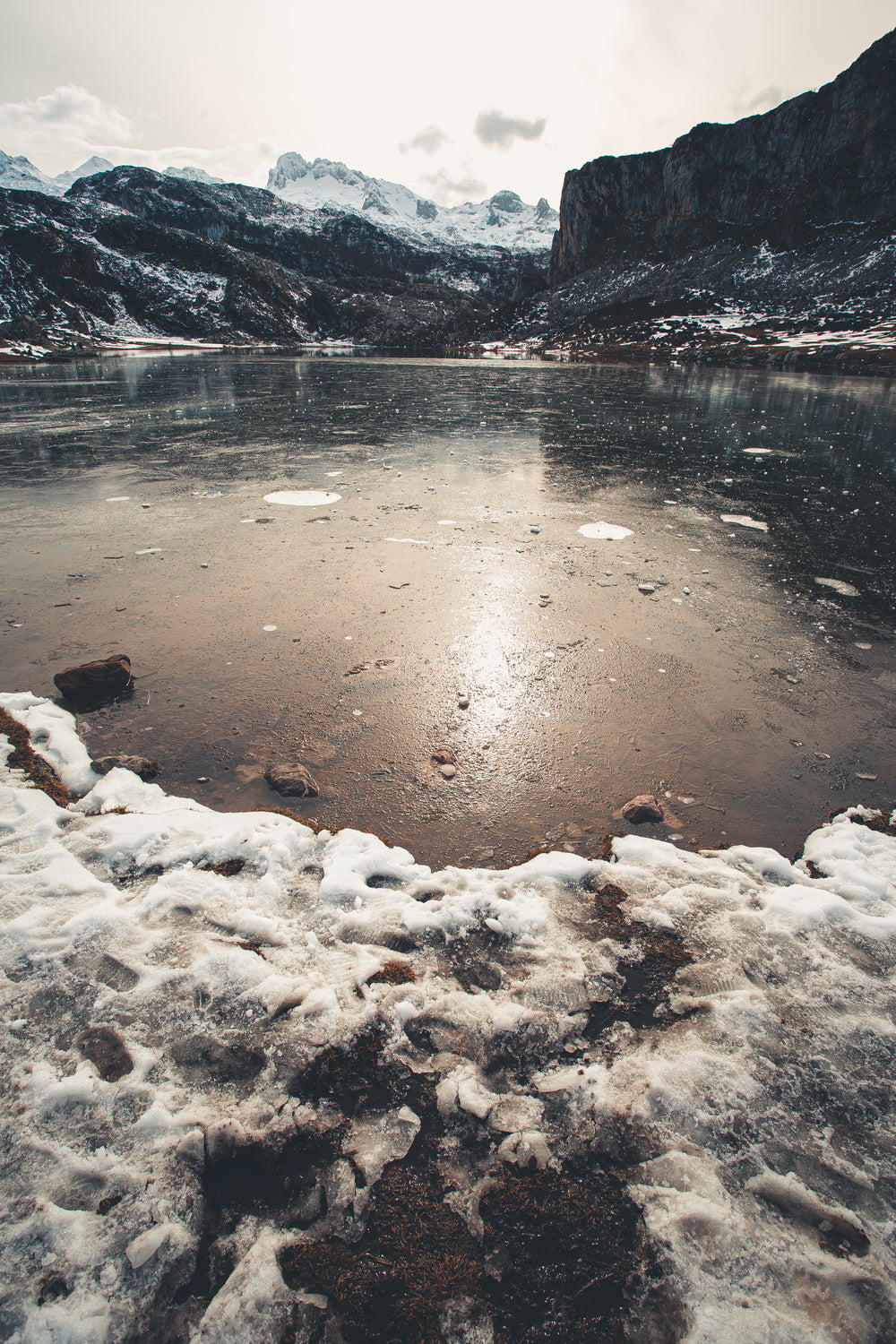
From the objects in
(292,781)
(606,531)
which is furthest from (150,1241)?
(606,531)

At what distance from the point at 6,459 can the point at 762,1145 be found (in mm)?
16365

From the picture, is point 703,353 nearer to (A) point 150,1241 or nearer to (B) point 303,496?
(B) point 303,496

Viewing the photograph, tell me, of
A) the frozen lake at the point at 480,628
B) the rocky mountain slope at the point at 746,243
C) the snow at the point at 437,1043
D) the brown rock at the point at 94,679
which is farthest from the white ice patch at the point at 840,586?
the rocky mountain slope at the point at 746,243

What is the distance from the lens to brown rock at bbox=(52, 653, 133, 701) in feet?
14.0

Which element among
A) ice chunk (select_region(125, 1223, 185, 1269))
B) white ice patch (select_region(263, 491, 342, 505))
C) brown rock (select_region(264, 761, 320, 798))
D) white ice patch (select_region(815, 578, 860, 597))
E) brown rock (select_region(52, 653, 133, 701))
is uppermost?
white ice patch (select_region(263, 491, 342, 505))

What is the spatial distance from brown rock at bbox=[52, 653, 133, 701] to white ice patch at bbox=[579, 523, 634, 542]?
585 cm

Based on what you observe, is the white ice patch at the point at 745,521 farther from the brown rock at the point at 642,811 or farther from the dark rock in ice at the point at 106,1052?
the dark rock in ice at the point at 106,1052

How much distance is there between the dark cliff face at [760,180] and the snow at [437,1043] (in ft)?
426

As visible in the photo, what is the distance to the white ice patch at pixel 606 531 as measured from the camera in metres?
7.64

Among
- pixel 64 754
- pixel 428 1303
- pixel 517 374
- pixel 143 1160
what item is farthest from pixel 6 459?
pixel 517 374

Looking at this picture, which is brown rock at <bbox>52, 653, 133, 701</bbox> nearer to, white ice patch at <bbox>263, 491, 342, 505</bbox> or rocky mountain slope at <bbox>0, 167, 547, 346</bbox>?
white ice patch at <bbox>263, 491, 342, 505</bbox>

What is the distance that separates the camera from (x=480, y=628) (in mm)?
5258

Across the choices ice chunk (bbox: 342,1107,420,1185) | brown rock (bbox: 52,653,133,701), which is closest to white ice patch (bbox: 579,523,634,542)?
brown rock (bbox: 52,653,133,701)

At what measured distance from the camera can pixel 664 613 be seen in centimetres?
562
